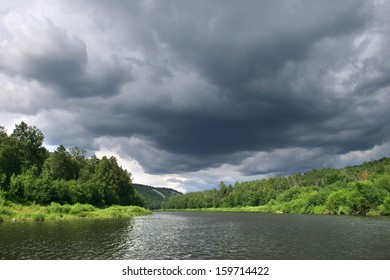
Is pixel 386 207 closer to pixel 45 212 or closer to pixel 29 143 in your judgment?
pixel 45 212

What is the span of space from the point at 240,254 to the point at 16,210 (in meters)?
67.7

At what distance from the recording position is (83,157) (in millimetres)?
190250

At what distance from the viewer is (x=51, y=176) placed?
406 feet

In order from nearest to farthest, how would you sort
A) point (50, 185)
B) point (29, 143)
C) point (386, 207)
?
1. point (50, 185)
2. point (386, 207)
3. point (29, 143)

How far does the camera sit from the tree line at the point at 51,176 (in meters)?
97.8

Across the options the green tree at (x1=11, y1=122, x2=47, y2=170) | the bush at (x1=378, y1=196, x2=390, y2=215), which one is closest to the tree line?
the green tree at (x1=11, y1=122, x2=47, y2=170)

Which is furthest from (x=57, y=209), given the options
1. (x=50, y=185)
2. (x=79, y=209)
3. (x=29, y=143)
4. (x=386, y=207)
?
(x=386, y=207)

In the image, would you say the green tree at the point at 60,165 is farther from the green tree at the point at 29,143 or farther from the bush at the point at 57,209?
the bush at the point at 57,209

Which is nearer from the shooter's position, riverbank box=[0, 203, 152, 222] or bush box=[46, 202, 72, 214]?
riverbank box=[0, 203, 152, 222]

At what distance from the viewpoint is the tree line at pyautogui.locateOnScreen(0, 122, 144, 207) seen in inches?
3851

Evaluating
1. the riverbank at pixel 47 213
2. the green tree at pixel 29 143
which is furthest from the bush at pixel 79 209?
the green tree at pixel 29 143

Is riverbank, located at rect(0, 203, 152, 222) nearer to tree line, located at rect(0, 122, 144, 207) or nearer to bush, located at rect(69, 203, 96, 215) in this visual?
bush, located at rect(69, 203, 96, 215)
